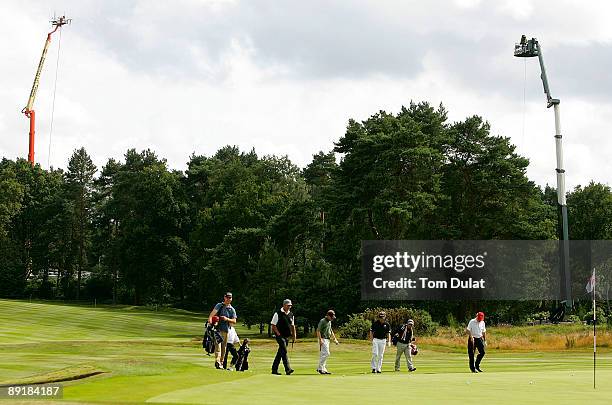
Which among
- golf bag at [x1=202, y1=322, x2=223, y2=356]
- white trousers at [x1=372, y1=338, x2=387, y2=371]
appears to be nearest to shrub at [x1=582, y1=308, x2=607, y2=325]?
white trousers at [x1=372, y1=338, x2=387, y2=371]

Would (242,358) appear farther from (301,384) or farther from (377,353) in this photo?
(301,384)

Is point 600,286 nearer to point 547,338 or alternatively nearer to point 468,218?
point 468,218

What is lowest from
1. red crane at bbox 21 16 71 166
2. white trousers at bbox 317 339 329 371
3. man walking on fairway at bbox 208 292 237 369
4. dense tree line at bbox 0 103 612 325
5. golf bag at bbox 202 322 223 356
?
white trousers at bbox 317 339 329 371

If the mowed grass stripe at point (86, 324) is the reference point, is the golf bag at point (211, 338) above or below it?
above

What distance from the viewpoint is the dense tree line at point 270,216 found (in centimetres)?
7406

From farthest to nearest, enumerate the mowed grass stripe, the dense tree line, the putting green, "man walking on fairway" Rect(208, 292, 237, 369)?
the dense tree line → the mowed grass stripe → "man walking on fairway" Rect(208, 292, 237, 369) → the putting green

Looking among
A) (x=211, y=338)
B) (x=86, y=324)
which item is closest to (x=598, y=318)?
(x=86, y=324)

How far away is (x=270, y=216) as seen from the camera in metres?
93.9

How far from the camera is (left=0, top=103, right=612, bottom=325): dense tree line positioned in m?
74.1

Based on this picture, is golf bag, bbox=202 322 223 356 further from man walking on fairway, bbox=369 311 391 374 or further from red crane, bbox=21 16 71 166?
red crane, bbox=21 16 71 166

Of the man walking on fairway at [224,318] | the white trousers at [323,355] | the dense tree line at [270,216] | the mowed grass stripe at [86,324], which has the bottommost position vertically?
the mowed grass stripe at [86,324]

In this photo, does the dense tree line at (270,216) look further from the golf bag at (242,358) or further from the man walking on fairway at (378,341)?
the golf bag at (242,358)

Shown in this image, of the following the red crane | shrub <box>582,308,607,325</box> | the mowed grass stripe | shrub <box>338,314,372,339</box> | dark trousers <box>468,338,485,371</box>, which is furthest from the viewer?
the red crane

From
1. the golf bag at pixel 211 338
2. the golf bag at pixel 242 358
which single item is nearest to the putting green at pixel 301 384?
the golf bag at pixel 242 358
